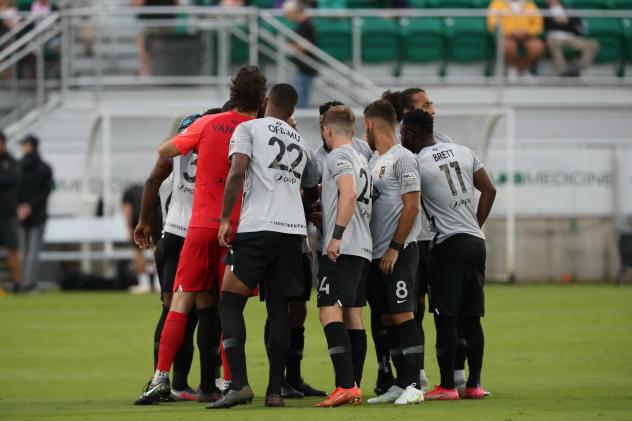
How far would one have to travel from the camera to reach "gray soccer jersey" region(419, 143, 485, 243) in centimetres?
1027

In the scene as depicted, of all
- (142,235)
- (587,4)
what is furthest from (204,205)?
(587,4)

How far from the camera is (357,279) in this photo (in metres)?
9.73

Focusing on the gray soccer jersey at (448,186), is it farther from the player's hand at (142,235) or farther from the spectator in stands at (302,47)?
the spectator in stands at (302,47)

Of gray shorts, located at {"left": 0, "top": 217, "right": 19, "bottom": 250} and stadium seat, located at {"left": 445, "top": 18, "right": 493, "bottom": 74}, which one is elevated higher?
stadium seat, located at {"left": 445, "top": 18, "right": 493, "bottom": 74}

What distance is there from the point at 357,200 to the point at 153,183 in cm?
147

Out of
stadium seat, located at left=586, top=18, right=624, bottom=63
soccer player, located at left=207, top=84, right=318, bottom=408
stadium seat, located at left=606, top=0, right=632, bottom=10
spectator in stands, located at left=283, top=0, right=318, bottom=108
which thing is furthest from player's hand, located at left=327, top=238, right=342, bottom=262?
stadium seat, located at left=606, top=0, right=632, bottom=10

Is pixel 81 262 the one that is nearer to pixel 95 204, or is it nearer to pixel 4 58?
pixel 95 204

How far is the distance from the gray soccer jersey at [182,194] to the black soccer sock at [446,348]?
77.9 inches

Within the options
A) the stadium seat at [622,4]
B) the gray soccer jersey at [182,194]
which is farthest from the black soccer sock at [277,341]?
the stadium seat at [622,4]

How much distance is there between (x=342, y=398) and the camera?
9.41 m

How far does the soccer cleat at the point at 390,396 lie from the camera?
32.2 ft

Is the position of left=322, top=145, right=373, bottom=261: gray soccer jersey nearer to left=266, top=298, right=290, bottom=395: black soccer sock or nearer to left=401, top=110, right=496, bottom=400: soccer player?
left=266, top=298, right=290, bottom=395: black soccer sock

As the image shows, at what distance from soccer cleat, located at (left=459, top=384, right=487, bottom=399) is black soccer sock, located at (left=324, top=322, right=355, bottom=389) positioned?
1115 mm

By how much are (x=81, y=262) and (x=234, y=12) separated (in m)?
5.02
